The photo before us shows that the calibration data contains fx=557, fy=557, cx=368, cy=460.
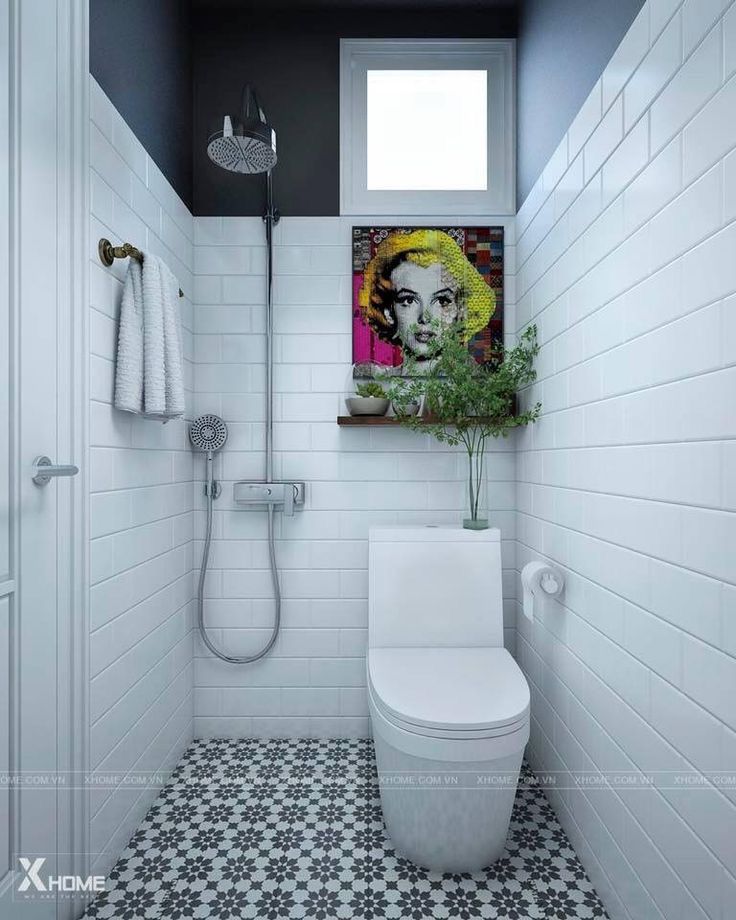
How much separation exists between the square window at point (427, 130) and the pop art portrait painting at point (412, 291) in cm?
20

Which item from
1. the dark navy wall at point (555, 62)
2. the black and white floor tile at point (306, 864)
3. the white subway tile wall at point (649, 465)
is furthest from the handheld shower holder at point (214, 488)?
the dark navy wall at point (555, 62)

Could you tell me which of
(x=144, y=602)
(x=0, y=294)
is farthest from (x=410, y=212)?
(x=144, y=602)

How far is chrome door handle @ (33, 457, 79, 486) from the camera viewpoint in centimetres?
110

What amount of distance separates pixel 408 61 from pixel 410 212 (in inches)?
22.5

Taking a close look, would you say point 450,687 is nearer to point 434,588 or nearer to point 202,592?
point 434,588

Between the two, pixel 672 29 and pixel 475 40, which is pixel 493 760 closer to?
pixel 672 29

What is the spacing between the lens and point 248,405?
2.08 meters

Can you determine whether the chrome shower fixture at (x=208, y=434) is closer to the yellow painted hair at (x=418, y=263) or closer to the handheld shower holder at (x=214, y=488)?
the handheld shower holder at (x=214, y=488)

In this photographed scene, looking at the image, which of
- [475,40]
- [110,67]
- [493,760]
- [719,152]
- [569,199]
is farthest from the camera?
[475,40]

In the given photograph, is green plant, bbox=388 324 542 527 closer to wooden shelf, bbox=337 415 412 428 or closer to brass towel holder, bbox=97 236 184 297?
wooden shelf, bbox=337 415 412 428

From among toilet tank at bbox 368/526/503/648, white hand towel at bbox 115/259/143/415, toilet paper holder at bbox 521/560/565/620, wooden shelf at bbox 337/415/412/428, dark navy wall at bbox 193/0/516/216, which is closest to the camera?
white hand towel at bbox 115/259/143/415

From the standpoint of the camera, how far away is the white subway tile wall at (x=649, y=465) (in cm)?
89

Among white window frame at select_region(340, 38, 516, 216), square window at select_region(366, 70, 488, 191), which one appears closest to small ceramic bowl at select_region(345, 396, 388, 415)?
white window frame at select_region(340, 38, 516, 216)

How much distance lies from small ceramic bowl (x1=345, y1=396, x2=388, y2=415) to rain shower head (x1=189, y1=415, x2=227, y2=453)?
1.55 feet
